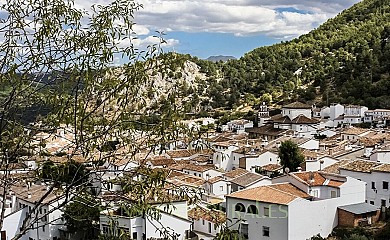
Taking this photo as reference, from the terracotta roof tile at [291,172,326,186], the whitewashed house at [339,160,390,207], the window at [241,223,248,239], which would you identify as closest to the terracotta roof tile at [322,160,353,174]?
the whitewashed house at [339,160,390,207]

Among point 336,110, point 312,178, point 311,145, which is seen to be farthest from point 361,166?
point 336,110

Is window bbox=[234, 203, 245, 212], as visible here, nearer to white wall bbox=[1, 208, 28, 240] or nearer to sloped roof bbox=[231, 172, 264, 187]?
sloped roof bbox=[231, 172, 264, 187]

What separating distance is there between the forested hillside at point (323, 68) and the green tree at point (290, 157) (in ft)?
75.5

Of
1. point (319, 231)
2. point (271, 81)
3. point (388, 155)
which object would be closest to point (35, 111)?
point (319, 231)

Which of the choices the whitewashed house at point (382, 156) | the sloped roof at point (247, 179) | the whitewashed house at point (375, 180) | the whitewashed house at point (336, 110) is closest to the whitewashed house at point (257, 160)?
the sloped roof at point (247, 179)

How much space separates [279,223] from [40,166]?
41.7 feet

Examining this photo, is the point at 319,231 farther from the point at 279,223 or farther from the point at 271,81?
the point at 271,81

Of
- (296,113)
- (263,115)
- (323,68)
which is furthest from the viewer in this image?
(323,68)

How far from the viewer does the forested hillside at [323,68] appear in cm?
5326

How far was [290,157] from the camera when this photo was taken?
85.5ft

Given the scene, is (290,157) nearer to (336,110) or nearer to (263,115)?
(336,110)

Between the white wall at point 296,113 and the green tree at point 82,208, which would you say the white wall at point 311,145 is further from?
the green tree at point 82,208

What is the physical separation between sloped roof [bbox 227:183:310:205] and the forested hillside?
101 feet

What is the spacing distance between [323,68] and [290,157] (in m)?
40.1
